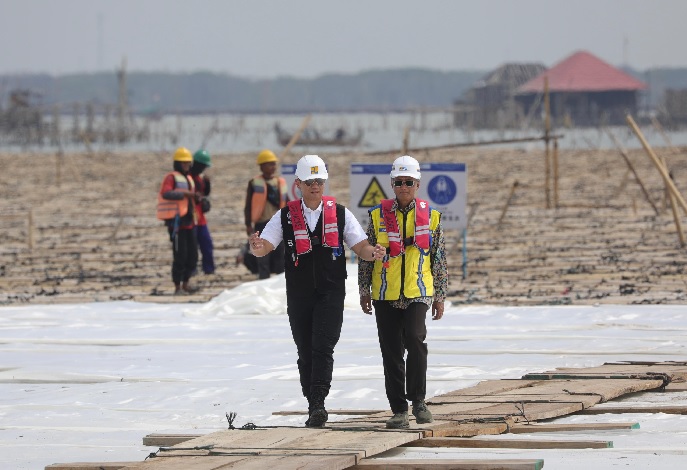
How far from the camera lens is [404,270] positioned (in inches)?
289

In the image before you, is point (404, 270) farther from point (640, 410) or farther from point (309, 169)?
point (640, 410)

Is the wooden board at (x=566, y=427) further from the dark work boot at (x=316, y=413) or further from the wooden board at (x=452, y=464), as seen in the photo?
the wooden board at (x=452, y=464)

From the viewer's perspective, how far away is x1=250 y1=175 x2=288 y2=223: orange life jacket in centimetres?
1380

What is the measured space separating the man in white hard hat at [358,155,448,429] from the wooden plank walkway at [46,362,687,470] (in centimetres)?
21

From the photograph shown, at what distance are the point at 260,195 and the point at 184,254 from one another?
1155 millimetres

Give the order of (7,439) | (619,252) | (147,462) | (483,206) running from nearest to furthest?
(147,462), (7,439), (619,252), (483,206)

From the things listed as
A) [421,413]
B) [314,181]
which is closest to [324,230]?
[314,181]

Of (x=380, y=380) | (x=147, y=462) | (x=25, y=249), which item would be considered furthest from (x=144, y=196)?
(x=147, y=462)

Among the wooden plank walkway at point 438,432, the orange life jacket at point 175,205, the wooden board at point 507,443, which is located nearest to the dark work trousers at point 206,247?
the orange life jacket at point 175,205

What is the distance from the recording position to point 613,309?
39.9ft

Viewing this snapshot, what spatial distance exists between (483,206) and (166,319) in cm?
1540

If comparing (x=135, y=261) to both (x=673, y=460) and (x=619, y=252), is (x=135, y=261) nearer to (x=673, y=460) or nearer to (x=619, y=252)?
(x=619, y=252)

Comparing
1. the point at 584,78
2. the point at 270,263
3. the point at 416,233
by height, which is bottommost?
the point at 270,263

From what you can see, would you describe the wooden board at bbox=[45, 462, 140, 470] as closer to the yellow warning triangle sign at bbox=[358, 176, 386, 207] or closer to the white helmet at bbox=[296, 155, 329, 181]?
the white helmet at bbox=[296, 155, 329, 181]
